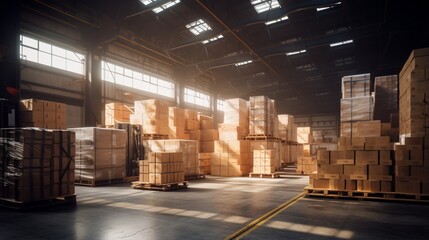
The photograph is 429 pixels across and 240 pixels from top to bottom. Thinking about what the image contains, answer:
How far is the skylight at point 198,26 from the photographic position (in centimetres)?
1610

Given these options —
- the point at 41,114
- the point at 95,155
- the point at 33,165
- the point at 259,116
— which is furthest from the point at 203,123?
the point at 33,165

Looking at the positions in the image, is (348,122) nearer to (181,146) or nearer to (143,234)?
(181,146)

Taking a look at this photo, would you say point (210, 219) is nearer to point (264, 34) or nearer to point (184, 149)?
point (184, 149)

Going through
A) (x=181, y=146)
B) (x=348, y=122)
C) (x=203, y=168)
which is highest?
(x=348, y=122)

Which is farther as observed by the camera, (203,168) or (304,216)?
(203,168)

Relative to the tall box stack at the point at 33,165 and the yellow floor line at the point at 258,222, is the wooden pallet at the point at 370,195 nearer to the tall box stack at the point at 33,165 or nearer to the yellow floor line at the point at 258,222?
the yellow floor line at the point at 258,222

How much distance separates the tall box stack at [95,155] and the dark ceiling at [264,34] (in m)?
5.83

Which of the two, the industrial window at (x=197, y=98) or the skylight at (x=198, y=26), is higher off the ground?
the skylight at (x=198, y=26)

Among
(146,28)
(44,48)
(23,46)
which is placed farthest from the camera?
(146,28)

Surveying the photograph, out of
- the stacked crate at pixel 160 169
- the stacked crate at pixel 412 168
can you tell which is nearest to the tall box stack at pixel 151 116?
the stacked crate at pixel 160 169

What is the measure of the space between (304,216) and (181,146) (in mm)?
7128

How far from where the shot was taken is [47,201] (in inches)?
250

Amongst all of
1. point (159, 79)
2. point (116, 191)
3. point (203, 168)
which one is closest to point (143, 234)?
Result: point (116, 191)

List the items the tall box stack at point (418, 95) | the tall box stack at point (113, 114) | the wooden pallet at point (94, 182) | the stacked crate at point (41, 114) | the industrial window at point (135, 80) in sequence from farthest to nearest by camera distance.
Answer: the industrial window at point (135, 80), the tall box stack at point (113, 114), the stacked crate at point (41, 114), the wooden pallet at point (94, 182), the tall box stack at point (418, 95)
